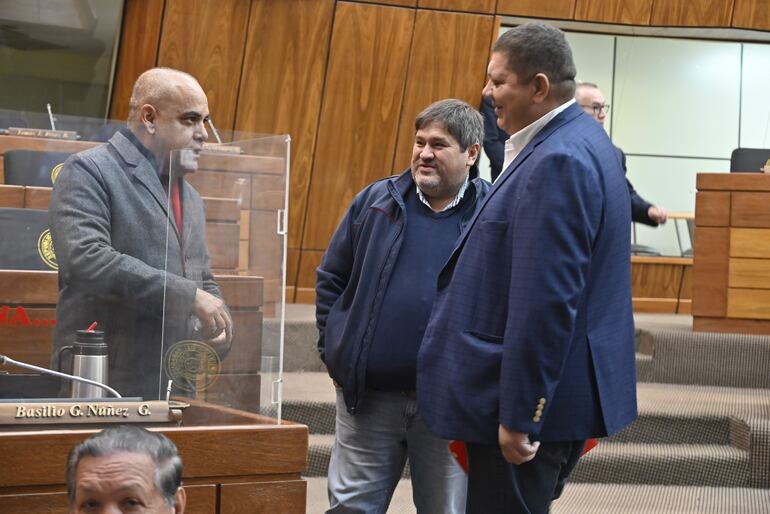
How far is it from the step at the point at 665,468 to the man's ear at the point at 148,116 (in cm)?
257

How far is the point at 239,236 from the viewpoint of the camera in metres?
2.26

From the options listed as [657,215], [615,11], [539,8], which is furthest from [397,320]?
[615,11]

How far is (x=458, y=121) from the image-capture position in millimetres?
2785

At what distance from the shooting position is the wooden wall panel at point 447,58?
293 inches

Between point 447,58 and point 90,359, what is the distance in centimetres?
559

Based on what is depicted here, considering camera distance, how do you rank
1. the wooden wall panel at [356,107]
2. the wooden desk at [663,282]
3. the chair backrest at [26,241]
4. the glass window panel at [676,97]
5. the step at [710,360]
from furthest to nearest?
1. the glass window panel at [676,97]
2. the wooden desk at [663,282]
3. the wooden wall panel at [356,107]
4. the step at [710,360]
5. the chair backrest at [26,241]

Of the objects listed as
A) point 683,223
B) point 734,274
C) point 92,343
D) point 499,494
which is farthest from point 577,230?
point 683,223

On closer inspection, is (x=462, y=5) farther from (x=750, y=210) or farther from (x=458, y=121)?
(x=458, y=121)

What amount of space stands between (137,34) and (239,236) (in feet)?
17.3

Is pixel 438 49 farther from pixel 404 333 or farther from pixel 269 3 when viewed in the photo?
pixel 404 333

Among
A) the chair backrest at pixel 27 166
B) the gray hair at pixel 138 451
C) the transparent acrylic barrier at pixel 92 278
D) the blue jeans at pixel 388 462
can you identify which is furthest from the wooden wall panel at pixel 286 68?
the gray hair at pixel 138 451

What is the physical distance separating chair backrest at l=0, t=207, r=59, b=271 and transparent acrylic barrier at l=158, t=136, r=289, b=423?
0.27m

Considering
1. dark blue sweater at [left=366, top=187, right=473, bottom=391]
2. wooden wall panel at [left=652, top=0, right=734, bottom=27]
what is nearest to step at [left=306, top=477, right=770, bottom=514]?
dark blue sweater at [left=366, top=187, right=473, bottom=391]

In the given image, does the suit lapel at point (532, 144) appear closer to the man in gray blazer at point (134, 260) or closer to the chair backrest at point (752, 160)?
the man in gray blazer at point (134, 260)
